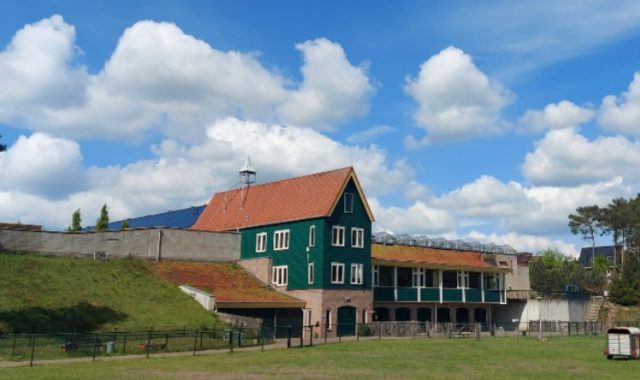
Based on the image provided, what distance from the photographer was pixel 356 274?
184ft

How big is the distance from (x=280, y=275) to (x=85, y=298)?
58.7 ft

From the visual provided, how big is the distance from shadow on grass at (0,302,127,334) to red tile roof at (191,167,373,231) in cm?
1932

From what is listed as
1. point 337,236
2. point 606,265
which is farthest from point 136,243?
point 606,265

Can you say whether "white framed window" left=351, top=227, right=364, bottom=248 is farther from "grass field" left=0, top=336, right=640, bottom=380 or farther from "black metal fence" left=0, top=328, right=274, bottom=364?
"black metal fence" left=0, top=328, right=274, bottom=364

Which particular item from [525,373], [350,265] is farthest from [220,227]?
[525,373]

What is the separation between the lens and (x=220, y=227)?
65438 mm

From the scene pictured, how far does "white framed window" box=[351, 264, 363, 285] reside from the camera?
5569cm

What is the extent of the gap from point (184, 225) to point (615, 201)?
77.5 m

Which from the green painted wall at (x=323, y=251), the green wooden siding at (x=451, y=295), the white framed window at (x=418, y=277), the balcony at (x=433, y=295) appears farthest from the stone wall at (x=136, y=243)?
the green wooden siding at (x=451, y=295)

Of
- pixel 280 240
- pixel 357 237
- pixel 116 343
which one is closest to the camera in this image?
pixel 116 343

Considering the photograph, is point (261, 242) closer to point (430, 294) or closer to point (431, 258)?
point (430, 294)

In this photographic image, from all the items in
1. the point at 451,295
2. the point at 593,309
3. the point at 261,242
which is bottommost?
the point at 593,309

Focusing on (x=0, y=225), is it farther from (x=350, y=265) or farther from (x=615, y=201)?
(x=615, y=201)

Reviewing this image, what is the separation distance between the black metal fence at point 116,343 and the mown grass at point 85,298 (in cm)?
339
